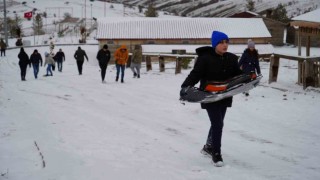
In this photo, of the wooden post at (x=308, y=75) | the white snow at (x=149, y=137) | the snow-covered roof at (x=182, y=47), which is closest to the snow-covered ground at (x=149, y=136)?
the white snow at (x=149, y=137)

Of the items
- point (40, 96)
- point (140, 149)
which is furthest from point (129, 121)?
point (40, 96)

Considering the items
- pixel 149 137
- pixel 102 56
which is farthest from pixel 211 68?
pixel 102 56

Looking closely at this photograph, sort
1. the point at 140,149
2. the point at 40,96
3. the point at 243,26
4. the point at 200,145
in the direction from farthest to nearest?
the point at 243,26, the point at 40,96, the point at 200,145, the point at 140,149

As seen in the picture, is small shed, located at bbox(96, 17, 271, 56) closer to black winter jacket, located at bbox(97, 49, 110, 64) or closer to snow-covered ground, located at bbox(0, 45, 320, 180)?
black winter jacket, located at bbox(97, 49, 110, 64)

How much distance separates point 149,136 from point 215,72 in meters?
2.37

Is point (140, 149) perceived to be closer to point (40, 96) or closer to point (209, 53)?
point (209, 53)

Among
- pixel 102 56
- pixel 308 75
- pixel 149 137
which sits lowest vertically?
pixel 149 137

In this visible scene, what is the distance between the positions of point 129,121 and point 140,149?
2319 mm

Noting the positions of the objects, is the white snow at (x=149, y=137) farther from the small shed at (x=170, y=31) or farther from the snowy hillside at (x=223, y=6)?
the snowy hillside at (x=223, y=6)

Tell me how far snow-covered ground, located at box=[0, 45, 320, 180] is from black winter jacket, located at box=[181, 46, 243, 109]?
3.75ft

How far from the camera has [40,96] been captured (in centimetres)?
1202

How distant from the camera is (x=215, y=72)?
5.23 meters

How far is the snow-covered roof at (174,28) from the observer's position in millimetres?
42031

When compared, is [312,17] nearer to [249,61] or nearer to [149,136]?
[249,61]
